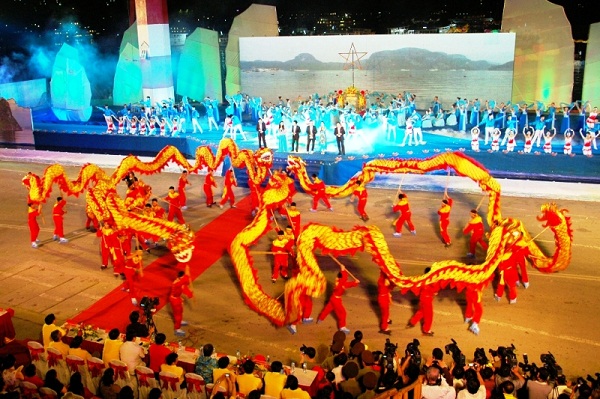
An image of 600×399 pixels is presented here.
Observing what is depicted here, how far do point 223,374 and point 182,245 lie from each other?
3.10m

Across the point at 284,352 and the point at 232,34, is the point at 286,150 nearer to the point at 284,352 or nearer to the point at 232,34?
the point at 232,34

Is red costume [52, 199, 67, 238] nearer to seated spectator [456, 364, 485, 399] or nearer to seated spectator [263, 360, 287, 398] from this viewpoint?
seated spectator [263, 360, 287, 398]

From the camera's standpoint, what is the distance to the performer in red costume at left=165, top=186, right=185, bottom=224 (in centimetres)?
1263

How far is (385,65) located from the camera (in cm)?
2214

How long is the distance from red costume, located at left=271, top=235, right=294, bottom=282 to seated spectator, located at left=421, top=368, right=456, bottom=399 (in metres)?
4.47

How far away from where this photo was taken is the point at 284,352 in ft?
27.2

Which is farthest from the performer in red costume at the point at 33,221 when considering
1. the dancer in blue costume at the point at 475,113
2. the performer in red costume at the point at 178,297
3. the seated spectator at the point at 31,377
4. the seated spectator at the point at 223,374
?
the dancer in blue costume at the point at 475,113

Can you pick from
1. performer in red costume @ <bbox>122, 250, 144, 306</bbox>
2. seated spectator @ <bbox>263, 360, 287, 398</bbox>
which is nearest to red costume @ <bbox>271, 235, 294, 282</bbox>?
performer in red costume @ <bbox>122, 250, 144, 306</bbox>

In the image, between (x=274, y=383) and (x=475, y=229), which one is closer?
(x=274, y=383)

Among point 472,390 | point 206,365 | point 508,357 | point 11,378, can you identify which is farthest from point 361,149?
point 11,378

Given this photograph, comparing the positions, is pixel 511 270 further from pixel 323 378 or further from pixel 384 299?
pixel 323 378

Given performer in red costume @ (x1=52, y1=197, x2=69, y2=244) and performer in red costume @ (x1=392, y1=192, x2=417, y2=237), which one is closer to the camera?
performer in red costume @ (x1=392, y1=192, x2=417, y2=237)

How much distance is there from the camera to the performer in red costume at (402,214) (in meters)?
12.0

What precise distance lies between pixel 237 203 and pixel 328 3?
48.3 ft
